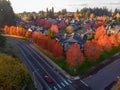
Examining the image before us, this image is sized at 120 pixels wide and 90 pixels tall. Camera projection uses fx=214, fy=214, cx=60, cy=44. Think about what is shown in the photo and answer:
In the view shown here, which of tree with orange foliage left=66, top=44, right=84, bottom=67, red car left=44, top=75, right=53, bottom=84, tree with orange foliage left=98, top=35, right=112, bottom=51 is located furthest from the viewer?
tree with orange foliage left=98, top=35, right=112, bottom=51

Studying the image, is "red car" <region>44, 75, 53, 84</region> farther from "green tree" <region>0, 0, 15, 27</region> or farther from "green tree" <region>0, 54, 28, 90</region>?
"green tree" <region>0, 0, 15, 27</region>

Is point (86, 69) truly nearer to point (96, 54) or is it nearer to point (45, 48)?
point (96, 54)

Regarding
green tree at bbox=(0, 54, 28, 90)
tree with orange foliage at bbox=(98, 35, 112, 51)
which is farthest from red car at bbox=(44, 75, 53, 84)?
tree with orange foliage at bbox=(98, 35, 112, 51)

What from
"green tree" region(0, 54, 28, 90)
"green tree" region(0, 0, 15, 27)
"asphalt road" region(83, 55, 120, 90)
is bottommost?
"asphalt road" region(83, 55, 120, 90)

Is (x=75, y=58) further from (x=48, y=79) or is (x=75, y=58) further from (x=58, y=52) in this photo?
(x=48, y=79)

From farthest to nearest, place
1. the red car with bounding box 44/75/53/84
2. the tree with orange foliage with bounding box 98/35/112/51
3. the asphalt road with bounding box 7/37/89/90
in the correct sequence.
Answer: the tree with orange foliage with bounding box 98/35/112/51, the red car with bounding box 44/75/53/84, the asphalt road with bounding box 7/37/89/90

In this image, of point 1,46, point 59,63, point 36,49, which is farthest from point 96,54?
point 1,46

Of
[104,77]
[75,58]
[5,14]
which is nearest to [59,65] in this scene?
[75,58]
